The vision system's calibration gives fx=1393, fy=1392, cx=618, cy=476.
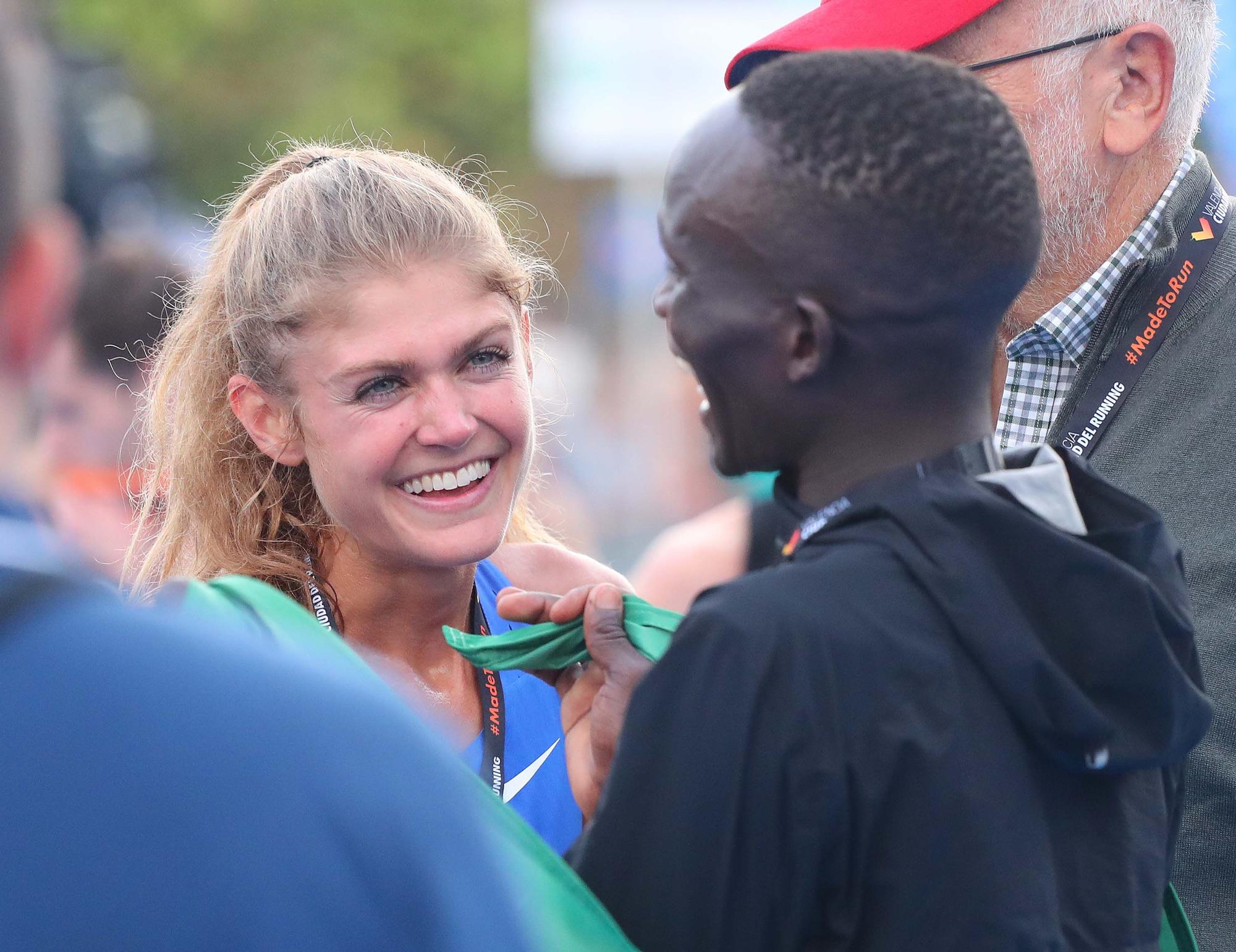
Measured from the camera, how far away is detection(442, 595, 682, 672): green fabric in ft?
6.43

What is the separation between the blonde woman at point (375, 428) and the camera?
110 inches

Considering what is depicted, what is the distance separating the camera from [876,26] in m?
2.76

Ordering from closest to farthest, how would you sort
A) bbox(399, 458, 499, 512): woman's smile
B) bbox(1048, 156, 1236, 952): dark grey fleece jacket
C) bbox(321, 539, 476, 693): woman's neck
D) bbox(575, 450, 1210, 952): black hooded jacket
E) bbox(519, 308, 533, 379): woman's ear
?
bbox(575, 450, 1210, 952): black hooded jacket
bbox(1048, 156, 1236, 952): dark grey fleece jacket
bbox(399, 458, 499, 512): woman's smile
bbox(321, 539, 476, 693): woman's neck
bbox(519, 308, 533, 379): woman's ear

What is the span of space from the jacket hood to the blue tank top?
4.19 feet

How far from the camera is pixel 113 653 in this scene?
0.96 metres

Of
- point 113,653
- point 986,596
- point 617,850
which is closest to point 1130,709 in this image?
point 986,596

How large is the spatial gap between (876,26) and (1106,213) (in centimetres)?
59

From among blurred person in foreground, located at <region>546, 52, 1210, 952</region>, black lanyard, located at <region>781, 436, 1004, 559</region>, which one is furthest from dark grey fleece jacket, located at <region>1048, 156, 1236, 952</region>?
black lanyard, located at <region>781, 436, 1004, 559</region>

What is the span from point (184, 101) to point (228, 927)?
25379mm

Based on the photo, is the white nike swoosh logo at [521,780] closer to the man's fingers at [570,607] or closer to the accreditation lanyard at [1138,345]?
the man's fingers at [570,607]

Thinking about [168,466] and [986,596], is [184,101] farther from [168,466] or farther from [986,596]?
[986,596]

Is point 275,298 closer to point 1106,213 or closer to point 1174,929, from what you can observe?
point 1106,213

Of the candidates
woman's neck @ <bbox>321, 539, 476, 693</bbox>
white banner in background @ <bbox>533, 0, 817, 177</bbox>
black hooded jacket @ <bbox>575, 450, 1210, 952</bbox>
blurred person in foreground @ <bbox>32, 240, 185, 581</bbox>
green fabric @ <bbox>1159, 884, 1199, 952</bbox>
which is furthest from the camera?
white banner in background @ <bbox>533, 0, 817, 177</bbox>

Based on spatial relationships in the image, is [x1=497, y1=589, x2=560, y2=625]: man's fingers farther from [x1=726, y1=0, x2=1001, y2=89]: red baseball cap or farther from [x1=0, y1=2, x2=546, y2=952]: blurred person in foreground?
[x1=726, y1=0, x2=1001, y2=89]: red baseball cap
